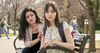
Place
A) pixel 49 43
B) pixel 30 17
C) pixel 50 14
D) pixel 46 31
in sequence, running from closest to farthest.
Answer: pixel 49 43 < pixel 50 14 < pixel 46 31 < pixel 30 17

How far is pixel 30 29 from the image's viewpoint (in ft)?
14.3

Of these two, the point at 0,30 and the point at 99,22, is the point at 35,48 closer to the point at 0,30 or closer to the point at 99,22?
the point at 0,30

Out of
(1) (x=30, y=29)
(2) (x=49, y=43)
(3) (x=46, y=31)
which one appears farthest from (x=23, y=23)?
(2) (x=49, y=43)

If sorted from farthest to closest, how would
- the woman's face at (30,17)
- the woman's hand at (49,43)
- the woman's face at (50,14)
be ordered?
the woman's face at (30,17) < the woman's face at (50,14) < the woman's hand at (49,43)

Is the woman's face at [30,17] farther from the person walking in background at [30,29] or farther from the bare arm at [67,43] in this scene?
the bare arm at [67,43]

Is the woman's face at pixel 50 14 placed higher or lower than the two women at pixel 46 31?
higher

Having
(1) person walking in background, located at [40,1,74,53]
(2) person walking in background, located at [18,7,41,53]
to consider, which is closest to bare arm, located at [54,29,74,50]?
(1) person walking in background, located at [40,1,74,53]

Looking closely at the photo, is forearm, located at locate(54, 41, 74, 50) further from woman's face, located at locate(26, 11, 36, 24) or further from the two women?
woman's face, located at locate(26, 11, 36, 24)

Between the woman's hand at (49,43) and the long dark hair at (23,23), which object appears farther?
the long dark hair at (23,23)

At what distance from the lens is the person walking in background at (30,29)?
4.28 metres

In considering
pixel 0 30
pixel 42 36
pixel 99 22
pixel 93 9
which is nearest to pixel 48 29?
pixel 42 36

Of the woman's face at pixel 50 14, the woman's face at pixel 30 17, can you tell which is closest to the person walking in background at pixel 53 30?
the woman's face at pixel 50 14

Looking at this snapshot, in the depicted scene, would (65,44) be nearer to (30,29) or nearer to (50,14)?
(50,14)

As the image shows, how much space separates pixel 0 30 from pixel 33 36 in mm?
19527
